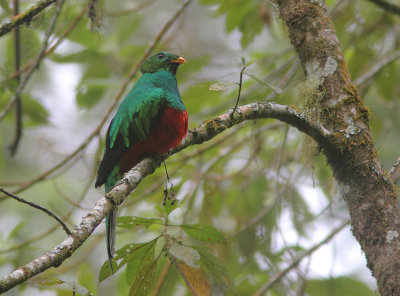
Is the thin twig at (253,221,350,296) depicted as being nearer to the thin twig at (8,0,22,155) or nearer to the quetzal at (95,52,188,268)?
the quetzal at (95,52,188,268)

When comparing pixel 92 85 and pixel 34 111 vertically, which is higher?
pixel 34 111

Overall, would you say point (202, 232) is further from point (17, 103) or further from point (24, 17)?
point (17, 103)

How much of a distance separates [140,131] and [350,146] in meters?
1.36

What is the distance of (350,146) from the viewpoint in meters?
2.48

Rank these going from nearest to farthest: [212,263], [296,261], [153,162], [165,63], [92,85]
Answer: [212,263] → [153,162] → [296,261] → [92,85] → [165,63]

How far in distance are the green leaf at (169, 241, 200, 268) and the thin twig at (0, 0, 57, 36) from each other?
1.41 m

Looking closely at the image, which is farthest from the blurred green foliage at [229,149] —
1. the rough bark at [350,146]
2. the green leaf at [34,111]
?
the rough bark at [350,146]

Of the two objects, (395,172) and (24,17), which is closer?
(395,172)

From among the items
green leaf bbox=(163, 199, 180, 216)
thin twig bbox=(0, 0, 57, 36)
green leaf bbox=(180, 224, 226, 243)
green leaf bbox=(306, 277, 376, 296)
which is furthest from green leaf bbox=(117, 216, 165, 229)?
green leaf bbox=(306, 277, 376, 296)

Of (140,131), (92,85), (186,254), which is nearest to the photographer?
(186,254)

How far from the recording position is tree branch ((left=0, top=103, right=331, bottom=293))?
1.68 m

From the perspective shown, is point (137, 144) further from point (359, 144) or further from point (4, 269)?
point (4, 269)

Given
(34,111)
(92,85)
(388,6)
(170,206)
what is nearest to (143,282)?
(170,206)

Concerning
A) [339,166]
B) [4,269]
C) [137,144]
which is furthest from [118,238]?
[339,166]
